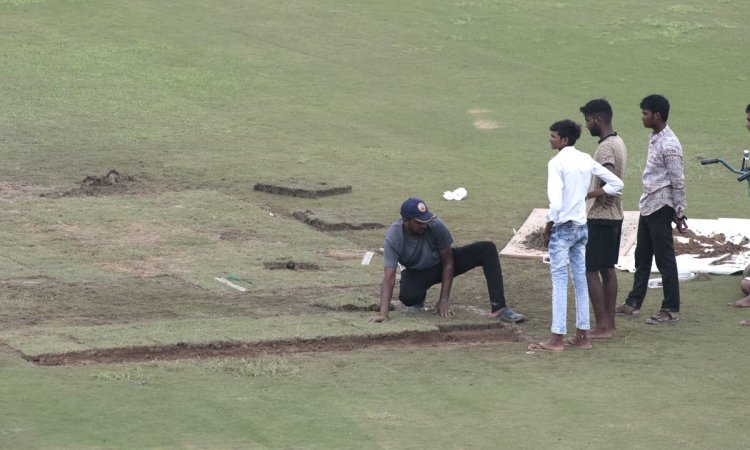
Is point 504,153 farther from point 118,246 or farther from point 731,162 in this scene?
point 118,246

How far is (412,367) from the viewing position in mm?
10648

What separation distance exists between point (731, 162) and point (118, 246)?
36.4ft

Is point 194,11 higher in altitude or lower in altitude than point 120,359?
higher

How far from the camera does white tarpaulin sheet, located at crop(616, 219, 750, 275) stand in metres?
14.6

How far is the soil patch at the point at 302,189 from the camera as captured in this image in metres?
19.1

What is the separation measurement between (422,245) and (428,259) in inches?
5.4

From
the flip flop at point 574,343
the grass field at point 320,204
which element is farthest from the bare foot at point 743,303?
the flip flop at point 574,343

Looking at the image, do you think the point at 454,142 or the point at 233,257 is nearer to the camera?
the point at 233,257

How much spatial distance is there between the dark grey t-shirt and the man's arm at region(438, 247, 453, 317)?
65mm

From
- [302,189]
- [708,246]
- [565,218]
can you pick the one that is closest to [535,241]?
[708,246]

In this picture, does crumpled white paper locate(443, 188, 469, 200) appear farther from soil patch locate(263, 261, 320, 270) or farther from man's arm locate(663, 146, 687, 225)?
man's arm locate(663, 146, 687, 225)

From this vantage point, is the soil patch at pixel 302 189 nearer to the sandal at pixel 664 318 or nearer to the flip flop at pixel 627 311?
the flip flop at pixel 627 311

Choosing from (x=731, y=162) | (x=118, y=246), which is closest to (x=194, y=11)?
(x=731, y=162)

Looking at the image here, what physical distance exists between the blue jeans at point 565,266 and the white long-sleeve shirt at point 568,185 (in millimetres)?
95
